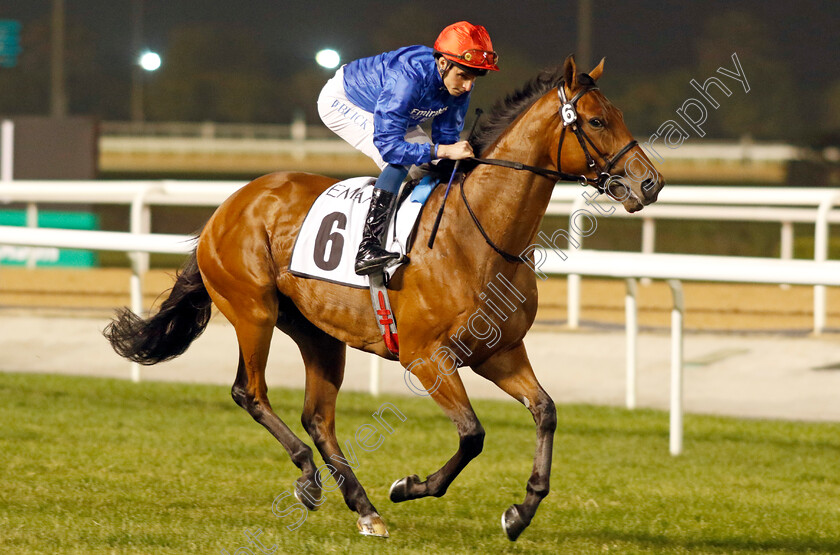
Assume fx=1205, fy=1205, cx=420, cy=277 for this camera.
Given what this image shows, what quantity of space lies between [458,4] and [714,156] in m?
15.8

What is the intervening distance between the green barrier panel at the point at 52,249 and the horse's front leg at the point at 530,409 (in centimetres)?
789

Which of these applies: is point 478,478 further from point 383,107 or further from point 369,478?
point 383,107

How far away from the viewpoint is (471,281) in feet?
11.4

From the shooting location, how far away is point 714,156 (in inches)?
1087

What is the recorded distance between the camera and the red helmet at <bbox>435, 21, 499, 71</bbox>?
3.49m

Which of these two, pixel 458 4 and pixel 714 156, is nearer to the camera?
pixel 714 156

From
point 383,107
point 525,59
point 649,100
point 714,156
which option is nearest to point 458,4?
point 525,59

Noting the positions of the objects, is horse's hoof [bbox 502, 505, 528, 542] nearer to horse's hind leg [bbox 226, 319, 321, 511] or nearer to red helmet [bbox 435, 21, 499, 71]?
horse's hind leg [bbox 226, 319, 321, 511]

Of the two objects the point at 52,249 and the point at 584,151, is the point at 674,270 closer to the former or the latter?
the point at 584,151

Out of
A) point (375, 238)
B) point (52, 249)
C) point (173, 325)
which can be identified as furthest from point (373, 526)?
point (52, 249)

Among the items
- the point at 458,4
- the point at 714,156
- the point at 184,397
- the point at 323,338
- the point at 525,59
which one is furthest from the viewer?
the point at 458,4

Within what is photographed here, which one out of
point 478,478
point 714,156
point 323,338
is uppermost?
point 714,156

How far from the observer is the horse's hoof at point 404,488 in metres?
3.55

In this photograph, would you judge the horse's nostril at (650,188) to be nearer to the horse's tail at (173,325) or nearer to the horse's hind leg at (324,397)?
the horse's hind leg at (324,397)
